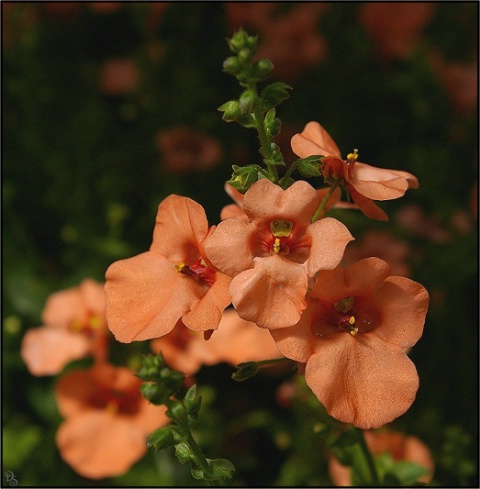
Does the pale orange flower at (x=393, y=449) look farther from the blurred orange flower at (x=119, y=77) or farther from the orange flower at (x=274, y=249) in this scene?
the blurred orange flower at (x=119, y=77)

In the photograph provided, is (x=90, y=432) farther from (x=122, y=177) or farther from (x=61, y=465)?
(x=122, y=177)

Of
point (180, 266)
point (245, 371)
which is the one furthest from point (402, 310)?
point (180, 266)

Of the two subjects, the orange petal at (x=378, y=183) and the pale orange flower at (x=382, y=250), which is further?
the pale orange flower at (x=382, y=250)

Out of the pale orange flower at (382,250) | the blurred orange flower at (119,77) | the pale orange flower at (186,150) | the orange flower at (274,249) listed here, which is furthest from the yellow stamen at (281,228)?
the blurred orange flower at (119,77)

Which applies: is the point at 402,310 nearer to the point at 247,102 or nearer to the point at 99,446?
the point at 247,102

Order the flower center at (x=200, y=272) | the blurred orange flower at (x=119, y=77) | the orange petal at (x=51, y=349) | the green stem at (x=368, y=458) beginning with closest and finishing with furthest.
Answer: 1. the flower center at (x=200, y=272)
2. the green stem at (x=368, y=458)
3. the orange petal at (x=51, y=349)
4. the blurred orange flower at (x=119, y=77)

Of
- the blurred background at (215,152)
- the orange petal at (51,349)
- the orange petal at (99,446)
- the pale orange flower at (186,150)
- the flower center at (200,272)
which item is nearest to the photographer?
the flower center at (200,272)

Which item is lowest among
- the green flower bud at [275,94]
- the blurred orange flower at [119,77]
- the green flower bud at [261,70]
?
the blurred orange flower at [119,77]

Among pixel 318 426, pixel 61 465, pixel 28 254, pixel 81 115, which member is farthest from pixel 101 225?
pixel 318 426

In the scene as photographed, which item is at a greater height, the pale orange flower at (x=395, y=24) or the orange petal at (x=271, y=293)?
the orange petal at (x=271, y=293)
